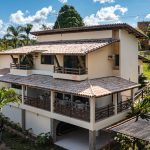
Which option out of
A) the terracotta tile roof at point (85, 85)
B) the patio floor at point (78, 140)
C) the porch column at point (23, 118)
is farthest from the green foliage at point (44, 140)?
the terracotta tile roof at point (85, 85)

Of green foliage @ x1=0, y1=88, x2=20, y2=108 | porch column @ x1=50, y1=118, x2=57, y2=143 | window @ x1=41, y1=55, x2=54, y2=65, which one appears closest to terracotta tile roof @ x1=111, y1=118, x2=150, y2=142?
porch column @ x1=50, y1=118, x2=57, y2=143

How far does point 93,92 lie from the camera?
21.6 meters

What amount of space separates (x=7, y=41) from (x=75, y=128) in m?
32.5

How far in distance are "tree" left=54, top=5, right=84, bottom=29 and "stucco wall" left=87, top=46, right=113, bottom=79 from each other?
32.0 m

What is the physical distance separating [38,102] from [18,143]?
14.3 feet

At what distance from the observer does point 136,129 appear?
19.2m

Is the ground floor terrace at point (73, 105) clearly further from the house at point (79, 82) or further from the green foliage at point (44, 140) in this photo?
the green foliage at point (44, 140)

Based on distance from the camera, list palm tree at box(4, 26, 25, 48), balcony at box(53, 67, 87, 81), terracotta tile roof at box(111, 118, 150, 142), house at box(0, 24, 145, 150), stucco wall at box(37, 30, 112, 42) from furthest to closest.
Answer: palm tree at box(4, 26, 25, 48)
stucco wall at box(37, 30, 112, 42)
balcony at box(53, 67, 87, 81)
house at box(0, 24, 145, 150)
terracotta tile roof at box(111, 118, 150, 142)

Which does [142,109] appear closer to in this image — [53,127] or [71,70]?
[71,70]

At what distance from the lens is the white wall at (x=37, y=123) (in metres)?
26.5

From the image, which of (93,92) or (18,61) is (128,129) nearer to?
(93,92)

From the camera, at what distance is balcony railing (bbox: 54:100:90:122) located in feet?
74.8

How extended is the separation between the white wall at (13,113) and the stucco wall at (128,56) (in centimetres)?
1222

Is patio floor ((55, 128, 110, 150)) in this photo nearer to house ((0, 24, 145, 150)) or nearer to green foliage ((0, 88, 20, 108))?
house ((0, 24, 145, 150))
